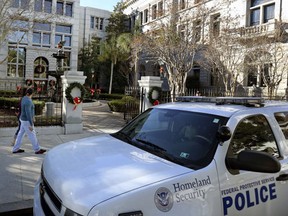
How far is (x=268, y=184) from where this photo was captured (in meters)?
3.02

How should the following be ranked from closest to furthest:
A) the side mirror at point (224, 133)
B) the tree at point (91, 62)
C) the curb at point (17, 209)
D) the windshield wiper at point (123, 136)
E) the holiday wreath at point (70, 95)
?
the side mirror at point (224, 133) < the windshield wiper at point (123, 136) < the curb at point (17, 209) < the holiday wreath at point (70, 95) < the tree at point (91, 62)

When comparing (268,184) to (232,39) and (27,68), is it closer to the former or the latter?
(232,39)

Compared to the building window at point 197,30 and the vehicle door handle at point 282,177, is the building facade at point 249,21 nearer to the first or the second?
the building window at point 197,30

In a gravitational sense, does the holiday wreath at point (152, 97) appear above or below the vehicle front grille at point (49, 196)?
above

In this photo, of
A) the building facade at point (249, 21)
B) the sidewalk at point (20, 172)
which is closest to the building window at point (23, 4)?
the building facade at point (249, 21)

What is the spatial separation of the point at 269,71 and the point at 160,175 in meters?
19.7

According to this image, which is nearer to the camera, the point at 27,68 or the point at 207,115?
the point at 207,115

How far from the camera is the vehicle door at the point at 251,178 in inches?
107

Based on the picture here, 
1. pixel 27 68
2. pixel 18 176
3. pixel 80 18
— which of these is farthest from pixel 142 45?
pixel 80 18

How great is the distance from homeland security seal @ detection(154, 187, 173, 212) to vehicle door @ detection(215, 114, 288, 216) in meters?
0.58

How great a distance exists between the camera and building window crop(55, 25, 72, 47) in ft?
124

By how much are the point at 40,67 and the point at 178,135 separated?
3625cm

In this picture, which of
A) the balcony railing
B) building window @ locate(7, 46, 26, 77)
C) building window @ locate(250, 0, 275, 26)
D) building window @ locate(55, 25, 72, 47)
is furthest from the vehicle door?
building window @ locate(55, 25, 72, 47)

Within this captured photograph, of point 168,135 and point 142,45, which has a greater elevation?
point 142,45
